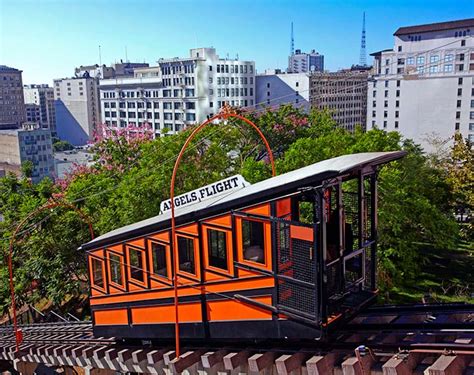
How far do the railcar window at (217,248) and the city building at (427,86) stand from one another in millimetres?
63900

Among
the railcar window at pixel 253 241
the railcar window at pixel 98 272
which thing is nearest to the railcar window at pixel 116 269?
the railcar window at pixel 98 272

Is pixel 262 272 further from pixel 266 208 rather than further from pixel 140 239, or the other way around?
pixel 140 239

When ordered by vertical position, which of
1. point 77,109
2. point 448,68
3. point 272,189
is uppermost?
point 448,68

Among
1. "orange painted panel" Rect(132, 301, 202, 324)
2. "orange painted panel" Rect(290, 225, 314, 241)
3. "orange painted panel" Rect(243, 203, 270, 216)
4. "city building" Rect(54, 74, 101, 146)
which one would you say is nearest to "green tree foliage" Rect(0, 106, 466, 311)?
"orange painted panel" Rect(132, 301, 202, 324)

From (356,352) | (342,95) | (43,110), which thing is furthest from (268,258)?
(43,110)

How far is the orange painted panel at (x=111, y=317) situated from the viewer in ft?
39.6

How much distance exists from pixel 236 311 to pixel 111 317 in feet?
15.9

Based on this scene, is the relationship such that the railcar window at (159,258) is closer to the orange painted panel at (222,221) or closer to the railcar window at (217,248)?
the railcar window at (217,248)

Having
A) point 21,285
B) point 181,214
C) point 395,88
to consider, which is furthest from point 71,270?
point 395,88

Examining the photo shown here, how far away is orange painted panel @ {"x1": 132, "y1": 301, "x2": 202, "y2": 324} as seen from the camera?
9.88 m

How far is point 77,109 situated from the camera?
147000 mm

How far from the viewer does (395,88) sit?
78.0 m

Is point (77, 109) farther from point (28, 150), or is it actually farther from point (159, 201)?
point (159, 201)

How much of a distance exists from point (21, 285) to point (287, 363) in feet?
56.1
